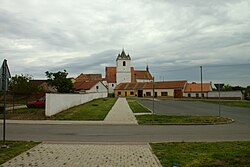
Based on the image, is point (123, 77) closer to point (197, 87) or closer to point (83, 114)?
point (197, 87)

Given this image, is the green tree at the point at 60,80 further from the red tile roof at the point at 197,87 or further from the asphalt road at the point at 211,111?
the red tile roof at the point at 197,87

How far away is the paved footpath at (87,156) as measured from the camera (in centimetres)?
729

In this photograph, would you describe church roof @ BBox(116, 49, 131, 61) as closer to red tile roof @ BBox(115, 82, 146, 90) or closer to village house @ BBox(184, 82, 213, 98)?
red tile roof @ BBox(115, 82, 146, 90)

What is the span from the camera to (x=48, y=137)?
1207cm

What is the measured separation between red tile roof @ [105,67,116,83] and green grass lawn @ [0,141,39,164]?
102m

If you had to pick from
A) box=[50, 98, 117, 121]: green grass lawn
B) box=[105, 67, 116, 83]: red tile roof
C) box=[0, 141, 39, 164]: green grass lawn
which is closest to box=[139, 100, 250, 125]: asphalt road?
box=[50, 98, 117, 121]: green grass lawn

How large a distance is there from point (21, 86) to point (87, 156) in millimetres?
31202

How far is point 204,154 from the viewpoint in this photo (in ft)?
27.0

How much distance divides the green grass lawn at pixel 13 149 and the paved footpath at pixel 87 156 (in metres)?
0.22

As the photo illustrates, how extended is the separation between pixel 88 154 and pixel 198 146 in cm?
373

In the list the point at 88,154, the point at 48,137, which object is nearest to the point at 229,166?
the point at 88,154

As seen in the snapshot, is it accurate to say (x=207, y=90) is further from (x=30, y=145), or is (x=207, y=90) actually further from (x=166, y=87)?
(x=30, y=145)

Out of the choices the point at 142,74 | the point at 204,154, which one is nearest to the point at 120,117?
the point at 204,154

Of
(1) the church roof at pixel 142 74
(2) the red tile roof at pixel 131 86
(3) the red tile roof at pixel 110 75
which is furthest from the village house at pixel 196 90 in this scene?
(3) the red tile roof at pixel 110 75
